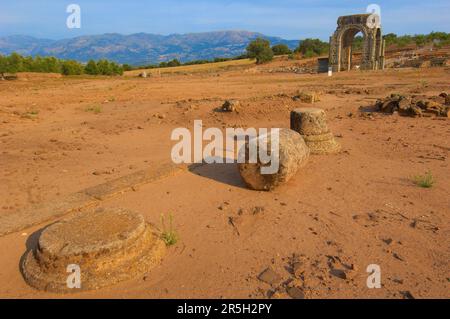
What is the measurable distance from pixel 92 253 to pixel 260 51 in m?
40.0

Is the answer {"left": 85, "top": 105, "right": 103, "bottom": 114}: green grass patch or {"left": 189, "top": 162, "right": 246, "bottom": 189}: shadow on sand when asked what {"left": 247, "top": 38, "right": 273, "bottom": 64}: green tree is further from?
{"left": 189, "top": 162, "right": 246, "bottom": 189}: shadow on sand

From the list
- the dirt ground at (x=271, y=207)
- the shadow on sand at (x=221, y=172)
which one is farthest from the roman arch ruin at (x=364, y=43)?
the shadow on sand at (x=221, y=172)

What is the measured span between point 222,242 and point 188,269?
2.08 ft

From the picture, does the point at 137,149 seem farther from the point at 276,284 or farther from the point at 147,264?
the point at 276,284

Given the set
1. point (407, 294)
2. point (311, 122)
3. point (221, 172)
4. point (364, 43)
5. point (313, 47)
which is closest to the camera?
point (407, 294)

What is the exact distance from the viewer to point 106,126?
10.7 m

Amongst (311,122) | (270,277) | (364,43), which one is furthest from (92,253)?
(364,43)

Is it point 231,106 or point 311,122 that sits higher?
point 231,106

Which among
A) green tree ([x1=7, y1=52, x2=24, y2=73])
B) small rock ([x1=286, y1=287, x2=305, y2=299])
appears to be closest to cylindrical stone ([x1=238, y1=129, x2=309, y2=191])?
small rock ([x1=286, y1=287, x2=305, y2=299])

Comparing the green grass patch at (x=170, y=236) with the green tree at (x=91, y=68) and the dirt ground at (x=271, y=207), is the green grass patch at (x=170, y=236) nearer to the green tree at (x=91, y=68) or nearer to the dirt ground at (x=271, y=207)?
the dirt ground at (x=271, y=207)

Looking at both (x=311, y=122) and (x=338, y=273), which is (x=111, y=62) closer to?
(x=311, y=122)

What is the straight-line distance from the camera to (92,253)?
331 cm

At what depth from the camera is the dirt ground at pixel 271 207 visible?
336cm
